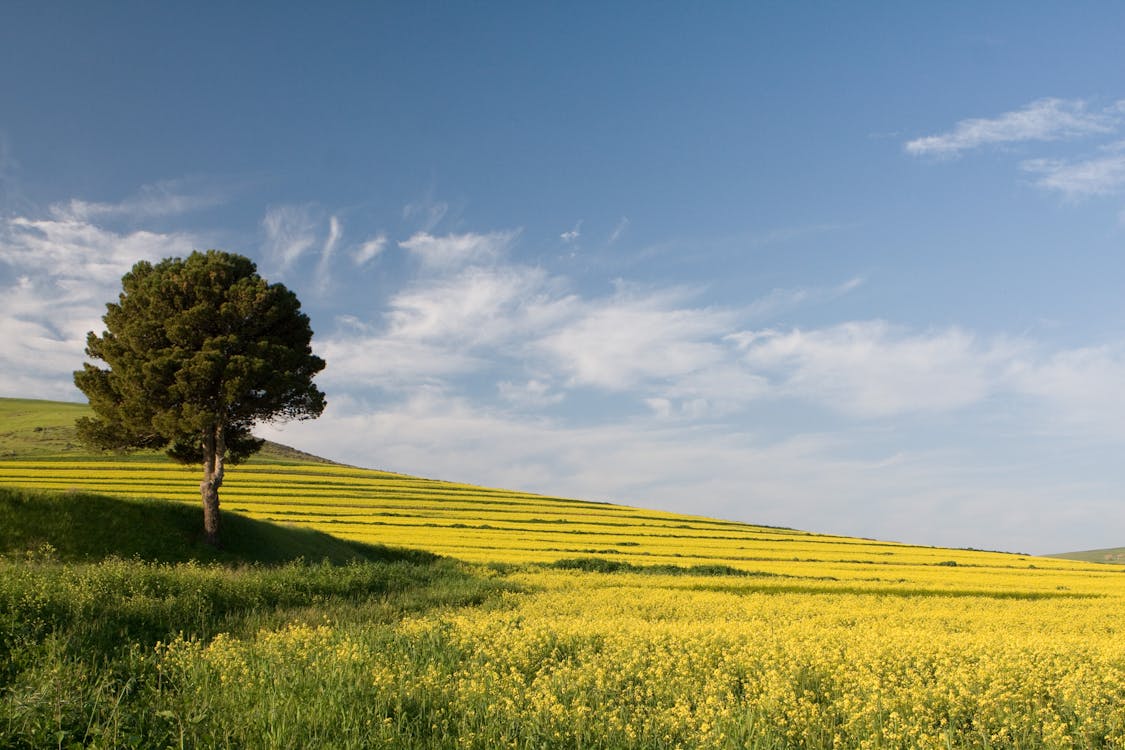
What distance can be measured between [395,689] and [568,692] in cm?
195

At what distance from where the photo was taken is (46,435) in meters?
71.4

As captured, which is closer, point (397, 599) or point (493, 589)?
point (397, 599)

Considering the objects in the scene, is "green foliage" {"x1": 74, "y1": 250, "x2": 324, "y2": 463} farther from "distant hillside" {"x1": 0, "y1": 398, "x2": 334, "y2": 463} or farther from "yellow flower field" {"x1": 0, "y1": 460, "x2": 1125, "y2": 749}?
"distant hillside" {"x1": 0, "y1": 398, "x2": 334, "y2": 463}

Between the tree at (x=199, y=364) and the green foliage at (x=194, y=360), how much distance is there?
0.15ft

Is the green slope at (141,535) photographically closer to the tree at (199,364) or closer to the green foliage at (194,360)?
the tree at (199,364)

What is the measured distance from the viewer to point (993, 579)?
36000 millimetres

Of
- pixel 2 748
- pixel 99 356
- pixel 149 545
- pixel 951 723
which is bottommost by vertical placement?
pixel 149 545

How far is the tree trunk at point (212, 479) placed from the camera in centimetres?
2936

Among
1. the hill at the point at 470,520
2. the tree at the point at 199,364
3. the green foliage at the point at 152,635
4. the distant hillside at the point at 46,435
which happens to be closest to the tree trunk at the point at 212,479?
the tree at the point at 199,364

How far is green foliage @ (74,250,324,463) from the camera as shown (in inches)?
1171

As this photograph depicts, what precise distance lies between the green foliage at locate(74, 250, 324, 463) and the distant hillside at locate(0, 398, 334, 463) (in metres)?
26.3

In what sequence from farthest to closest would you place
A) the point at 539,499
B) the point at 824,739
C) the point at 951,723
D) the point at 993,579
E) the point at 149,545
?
the point at 539,499, the point at 993,579, the point at 149,545, the point at 951,723, the point at 824,739

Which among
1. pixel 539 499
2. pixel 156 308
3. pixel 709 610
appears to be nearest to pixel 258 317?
pixel 156 308

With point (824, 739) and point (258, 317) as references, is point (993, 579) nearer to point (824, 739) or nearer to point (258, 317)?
point (824, 739)
